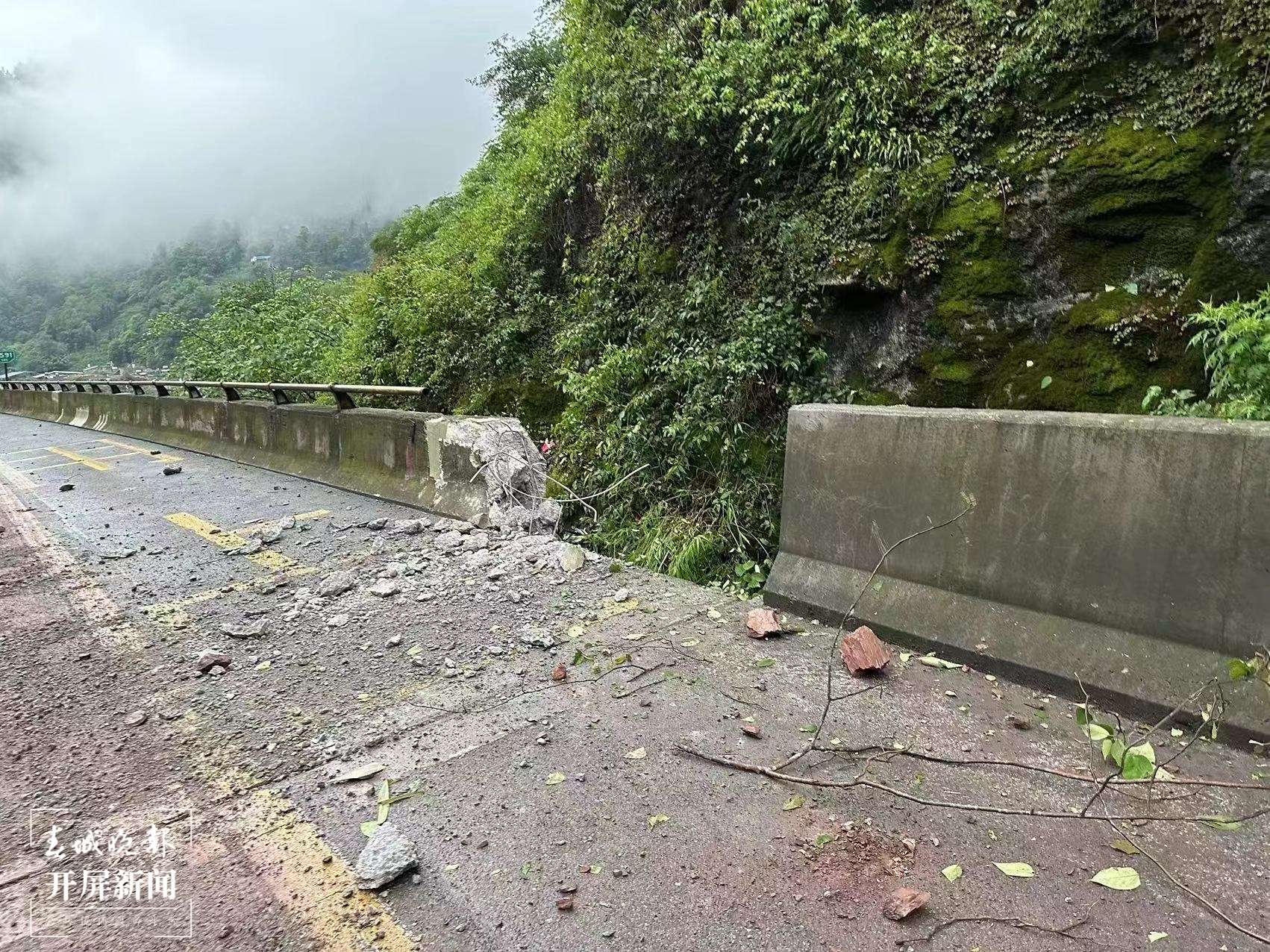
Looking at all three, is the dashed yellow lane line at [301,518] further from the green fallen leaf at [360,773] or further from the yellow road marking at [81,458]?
the yellow road marking at [81,458]

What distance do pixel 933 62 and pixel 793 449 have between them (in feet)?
13.5

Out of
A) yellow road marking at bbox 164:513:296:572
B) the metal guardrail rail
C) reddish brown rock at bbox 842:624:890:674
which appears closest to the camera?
reddish brown rock at bbox 842:624:890:674

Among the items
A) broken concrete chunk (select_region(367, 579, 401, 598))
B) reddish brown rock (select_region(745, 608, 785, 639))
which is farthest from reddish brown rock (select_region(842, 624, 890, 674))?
broken concrete chunk (select_region(367, 579, 401, 598))

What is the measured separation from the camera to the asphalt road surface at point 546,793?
2127 mm

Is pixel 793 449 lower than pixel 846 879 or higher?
higher

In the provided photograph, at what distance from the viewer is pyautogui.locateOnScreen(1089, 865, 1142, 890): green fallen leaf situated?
2.17 metres

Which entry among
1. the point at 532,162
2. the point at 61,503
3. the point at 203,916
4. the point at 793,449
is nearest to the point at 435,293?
the point at 532,162

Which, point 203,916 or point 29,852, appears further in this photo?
point 29,852

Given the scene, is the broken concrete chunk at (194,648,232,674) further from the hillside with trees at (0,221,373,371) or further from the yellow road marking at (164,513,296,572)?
the hillside with trees at (0,221,373,371)

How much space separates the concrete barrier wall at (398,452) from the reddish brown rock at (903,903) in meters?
4.57

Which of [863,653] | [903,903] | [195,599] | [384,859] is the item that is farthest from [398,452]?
[903,903]

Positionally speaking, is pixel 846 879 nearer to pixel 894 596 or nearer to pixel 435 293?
pixel 894 596

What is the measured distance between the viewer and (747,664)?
3.71 metres

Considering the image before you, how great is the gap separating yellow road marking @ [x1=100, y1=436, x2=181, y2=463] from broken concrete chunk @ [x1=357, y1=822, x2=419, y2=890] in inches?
418
